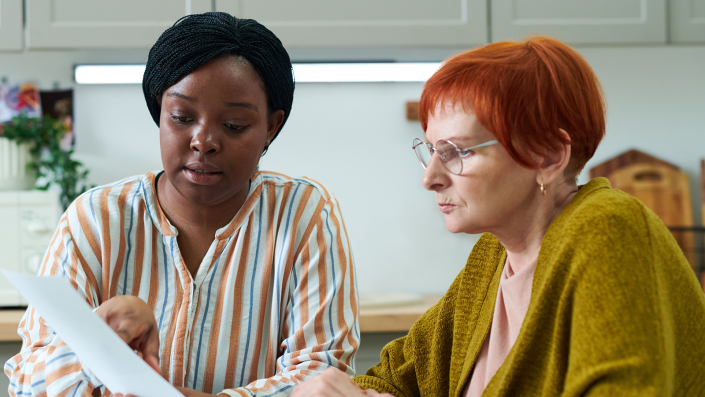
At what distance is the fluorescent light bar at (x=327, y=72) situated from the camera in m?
2.16

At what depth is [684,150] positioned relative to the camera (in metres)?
2.39

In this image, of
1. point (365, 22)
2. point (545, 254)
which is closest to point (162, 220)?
point (545, 254)

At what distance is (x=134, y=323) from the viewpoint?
81 cm

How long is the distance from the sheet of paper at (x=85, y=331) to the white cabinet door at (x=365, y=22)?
145 centimetres

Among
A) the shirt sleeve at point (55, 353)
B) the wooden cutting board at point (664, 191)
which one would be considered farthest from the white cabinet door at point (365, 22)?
the shirt sleeve at point (55, 353)

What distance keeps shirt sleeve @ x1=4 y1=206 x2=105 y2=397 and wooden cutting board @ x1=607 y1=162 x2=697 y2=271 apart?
2011mm

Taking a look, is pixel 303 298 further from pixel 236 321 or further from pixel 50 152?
pixel 50 152

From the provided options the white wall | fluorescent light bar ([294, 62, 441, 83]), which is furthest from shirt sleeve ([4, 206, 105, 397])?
the white wall

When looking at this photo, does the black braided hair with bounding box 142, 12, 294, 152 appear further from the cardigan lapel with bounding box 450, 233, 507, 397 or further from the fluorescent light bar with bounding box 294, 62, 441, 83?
the fluorescent light bar with bounding box 294, 62, 441, 83

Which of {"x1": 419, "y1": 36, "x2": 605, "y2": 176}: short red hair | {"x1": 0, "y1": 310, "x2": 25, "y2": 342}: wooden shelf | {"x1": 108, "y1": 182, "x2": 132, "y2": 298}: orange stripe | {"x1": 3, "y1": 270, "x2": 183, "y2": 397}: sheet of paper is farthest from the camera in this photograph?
{"x1": 0, "y1": 310, "x2": 25, "y2": 342}: wooden shelf

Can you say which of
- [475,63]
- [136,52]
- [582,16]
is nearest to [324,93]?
[136,52]

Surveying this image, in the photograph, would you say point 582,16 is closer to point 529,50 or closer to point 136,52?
point 529,50

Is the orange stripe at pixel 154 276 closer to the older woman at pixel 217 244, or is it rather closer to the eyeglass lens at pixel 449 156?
the older woman at pixel 217 244

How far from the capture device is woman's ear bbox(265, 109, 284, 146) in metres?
1.01
